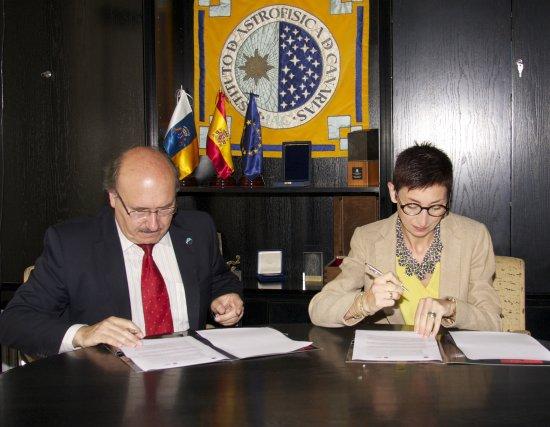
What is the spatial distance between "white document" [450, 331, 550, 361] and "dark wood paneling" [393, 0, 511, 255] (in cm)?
158

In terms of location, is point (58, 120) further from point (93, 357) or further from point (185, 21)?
point (93, 357)

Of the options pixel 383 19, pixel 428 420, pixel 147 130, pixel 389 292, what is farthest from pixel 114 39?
pixel 428 420

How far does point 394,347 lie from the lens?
1920 millimetres

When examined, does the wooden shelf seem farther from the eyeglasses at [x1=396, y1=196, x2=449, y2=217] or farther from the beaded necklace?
the eyeglasses at [x1=396, y1=196, x2=449, y2=217]

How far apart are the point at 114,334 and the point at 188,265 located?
60 centimetres

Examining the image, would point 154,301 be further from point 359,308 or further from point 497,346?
point 497,346

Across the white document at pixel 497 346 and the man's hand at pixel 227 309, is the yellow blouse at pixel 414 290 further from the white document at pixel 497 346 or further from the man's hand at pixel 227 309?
the man's hand at pixel 227 309

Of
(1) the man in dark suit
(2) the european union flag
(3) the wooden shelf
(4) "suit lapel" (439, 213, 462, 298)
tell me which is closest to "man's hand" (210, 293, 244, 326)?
(1) the man in dark suit

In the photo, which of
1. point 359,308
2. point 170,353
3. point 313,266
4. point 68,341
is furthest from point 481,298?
point 313,266

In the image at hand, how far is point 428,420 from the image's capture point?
138cm

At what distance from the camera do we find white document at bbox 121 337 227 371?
1765mm

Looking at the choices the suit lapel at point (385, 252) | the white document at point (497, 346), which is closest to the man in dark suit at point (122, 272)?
the suit lapel at point (385, 252)

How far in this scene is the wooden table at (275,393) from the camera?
1.39 meters

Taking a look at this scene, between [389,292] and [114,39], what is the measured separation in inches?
93.1
